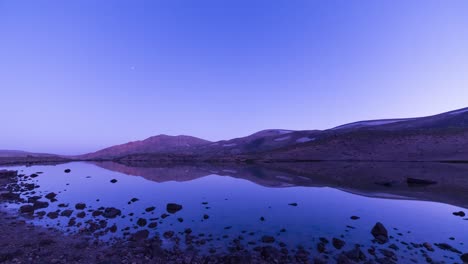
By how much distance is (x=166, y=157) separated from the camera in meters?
119

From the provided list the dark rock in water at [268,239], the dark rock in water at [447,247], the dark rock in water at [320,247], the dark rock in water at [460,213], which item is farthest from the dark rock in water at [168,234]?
the dark rock in water at [460,213]

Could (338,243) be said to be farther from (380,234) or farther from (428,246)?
(428,246)

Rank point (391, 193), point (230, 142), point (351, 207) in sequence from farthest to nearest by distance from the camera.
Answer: point (230, 142), point (391, 193), point (351, 207)

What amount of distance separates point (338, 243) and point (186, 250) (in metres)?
8.42

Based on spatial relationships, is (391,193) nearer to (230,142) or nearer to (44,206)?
(44,206)

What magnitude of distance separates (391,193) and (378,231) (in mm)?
16044

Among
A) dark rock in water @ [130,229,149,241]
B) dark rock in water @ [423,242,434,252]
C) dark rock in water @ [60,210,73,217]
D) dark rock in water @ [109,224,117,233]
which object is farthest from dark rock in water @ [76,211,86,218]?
dark rock in water @ [423,242,434,252]

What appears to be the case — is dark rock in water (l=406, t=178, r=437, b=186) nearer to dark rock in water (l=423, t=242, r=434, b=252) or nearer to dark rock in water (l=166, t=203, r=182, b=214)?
dark rock in water (l=423, t=242, r=434, b=252)

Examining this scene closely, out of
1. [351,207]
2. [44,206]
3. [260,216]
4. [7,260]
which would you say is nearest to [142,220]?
[7,260]

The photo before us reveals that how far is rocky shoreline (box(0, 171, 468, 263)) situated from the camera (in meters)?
11.3

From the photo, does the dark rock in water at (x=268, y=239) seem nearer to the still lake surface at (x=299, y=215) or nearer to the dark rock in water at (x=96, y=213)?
the still lake surface at (x=299, y=215)

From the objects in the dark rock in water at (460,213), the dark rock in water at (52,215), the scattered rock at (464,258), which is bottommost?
the scattered rock at (464,258)

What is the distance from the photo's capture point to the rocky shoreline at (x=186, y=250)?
→ 11305mm

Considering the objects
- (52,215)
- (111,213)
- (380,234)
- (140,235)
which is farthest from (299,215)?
(52,215)
